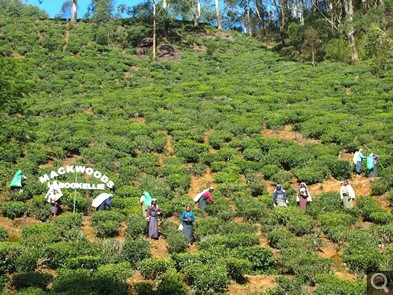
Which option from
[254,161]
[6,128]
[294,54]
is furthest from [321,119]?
[294,54]

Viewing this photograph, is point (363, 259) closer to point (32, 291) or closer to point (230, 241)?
point (230, 241)

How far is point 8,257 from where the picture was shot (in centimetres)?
1005

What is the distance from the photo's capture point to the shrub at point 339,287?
28.8 feet

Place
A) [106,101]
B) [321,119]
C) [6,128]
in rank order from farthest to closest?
[106,101], [321,119], [6,128]

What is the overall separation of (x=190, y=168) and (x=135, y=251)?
8598 mm

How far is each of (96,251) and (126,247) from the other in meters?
0.71

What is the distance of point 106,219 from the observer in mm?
13656

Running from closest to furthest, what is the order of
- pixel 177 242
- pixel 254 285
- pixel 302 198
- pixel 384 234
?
1. pixel 254 285
2. pixel 177 242
3. pixel 384 234
4. pixel 302 198

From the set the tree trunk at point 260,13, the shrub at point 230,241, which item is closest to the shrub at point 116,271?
the shrub at point 230,241

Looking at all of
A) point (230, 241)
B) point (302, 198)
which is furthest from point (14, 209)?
point (302, 198)

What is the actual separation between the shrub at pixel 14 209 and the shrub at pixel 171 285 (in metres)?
6.38

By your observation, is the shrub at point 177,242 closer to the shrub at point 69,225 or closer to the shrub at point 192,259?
the shrub at point 192,259

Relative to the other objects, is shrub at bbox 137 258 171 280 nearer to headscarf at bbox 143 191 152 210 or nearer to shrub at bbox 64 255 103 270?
shrub at bbox 64 255 103 270

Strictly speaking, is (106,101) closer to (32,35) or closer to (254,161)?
(254,161)
